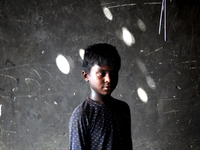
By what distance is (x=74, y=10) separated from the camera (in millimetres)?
2174

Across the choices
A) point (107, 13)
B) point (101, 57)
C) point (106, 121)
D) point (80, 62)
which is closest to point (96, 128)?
point (106, 121)

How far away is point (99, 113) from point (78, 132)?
15 centimetres

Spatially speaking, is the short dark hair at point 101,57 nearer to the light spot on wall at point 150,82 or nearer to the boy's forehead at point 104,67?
the boy's forehead at point 104,67

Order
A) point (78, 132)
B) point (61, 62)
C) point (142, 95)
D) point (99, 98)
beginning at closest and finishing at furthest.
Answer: point (78, 132) < point (99, 98) < point (61, 62) < point (142, 95)

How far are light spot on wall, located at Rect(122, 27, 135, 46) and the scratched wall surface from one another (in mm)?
11

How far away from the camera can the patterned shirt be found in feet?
3.26

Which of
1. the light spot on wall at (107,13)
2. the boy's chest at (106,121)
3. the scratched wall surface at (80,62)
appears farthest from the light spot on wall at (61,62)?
the boy's chest at (106,121)

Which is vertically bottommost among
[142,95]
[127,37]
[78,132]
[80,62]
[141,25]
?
[78,132]

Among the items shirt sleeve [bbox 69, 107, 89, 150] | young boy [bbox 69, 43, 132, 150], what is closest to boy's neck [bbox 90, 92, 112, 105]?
young boy [bbox 69, 43, 132, 150]

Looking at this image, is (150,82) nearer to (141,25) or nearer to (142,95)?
(142,95)

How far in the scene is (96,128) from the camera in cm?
103

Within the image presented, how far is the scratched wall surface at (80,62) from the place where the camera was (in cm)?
217

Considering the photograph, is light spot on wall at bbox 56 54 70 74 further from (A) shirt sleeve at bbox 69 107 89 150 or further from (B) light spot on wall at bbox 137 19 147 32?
(A) shirt sleeve at bbox 69 107 89 150

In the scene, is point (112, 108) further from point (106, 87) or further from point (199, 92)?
point (199, 92)
